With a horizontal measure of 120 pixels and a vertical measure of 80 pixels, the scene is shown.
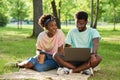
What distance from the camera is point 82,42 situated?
9.40m

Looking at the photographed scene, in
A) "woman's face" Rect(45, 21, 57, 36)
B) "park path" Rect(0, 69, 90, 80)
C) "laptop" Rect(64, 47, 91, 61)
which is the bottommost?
"park path" Rect(0, 69, 90, 80)

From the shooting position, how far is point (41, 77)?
8297 millimetres

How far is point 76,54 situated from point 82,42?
48 cm

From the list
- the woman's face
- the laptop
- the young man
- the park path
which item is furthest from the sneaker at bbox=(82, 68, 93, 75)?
the woman's face

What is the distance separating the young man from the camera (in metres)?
8.98

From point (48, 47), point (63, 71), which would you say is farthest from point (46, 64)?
point (63, 71)

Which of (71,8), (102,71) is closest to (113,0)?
(71,8)

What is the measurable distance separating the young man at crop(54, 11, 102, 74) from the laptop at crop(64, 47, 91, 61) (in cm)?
11

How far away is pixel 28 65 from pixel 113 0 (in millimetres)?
40034

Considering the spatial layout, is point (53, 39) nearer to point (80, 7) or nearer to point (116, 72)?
point (116, 72)

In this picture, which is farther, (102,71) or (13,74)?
(102,71)

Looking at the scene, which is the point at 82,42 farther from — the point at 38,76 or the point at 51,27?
the point at 38,76

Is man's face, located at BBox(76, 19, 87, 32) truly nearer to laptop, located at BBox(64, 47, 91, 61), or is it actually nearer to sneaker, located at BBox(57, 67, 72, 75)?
laptop, located at BBox(64, 47, 91, 61)

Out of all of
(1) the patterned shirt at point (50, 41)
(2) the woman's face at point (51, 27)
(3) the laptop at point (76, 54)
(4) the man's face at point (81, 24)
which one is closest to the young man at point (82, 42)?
(4) the man's face at point (81, 24)
